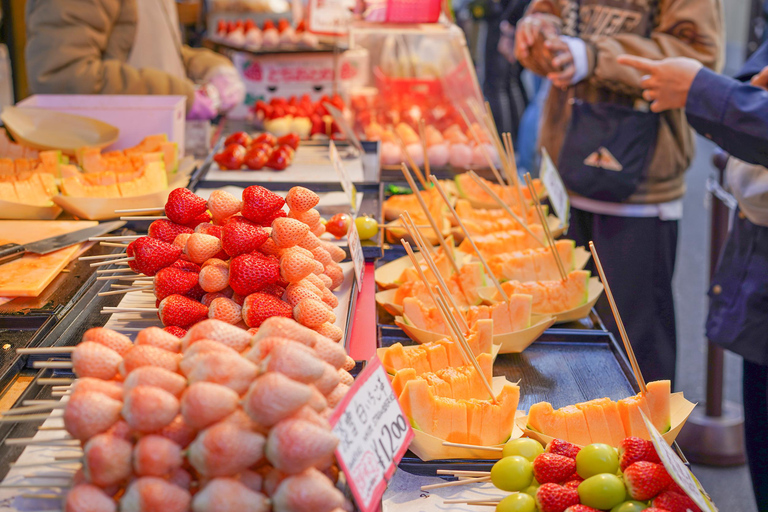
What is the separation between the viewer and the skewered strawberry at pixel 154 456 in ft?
3.13

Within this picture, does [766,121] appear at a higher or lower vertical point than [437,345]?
higher

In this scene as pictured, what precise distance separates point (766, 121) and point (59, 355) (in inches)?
84.7

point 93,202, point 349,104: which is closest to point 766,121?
point 93,202

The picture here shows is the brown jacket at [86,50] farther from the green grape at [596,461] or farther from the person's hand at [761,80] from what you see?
the green grape at [596,461]

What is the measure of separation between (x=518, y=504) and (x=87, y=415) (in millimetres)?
727

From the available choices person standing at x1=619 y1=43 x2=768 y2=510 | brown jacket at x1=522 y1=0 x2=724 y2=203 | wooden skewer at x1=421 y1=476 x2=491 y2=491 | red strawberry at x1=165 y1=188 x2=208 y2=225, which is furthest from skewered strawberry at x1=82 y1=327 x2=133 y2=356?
brown jacket at x1=522 y1=0 x2=724 y2=203

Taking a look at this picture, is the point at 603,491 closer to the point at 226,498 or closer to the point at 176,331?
the point at 226,498

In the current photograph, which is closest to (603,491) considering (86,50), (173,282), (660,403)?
(660,403)

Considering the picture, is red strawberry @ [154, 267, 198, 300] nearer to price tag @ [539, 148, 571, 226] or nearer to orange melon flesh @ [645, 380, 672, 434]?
orange melon flesh @ [645, 380, 672, 434]

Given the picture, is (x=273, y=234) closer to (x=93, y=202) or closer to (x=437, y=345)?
(x=437, y=345)

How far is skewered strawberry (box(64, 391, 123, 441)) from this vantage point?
975 mm

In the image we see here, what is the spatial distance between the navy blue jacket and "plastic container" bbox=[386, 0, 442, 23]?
197 centimetres

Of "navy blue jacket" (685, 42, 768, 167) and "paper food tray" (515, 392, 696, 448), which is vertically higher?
"navy blue jacket" (685, 42, 768, 167)

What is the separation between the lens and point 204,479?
3.25ft
